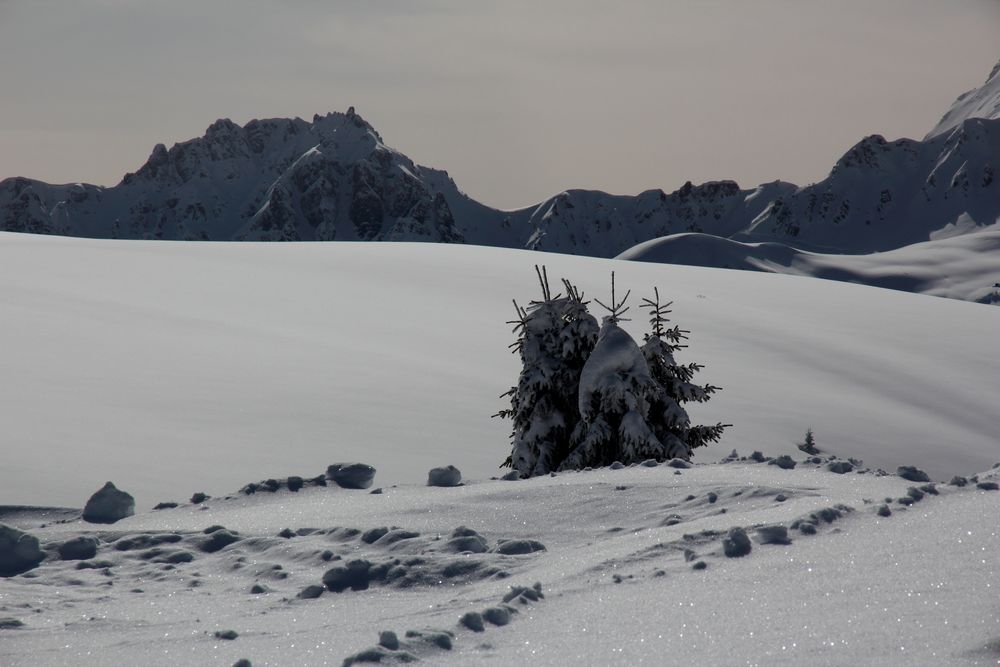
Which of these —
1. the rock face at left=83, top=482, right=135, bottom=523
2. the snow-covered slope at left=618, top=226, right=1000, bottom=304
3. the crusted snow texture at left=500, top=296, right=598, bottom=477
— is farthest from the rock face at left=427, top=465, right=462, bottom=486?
the snow-covered slope at left=618, top=226, right=1000, bottom=304

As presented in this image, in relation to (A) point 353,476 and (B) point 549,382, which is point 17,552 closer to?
(A) point 353,476

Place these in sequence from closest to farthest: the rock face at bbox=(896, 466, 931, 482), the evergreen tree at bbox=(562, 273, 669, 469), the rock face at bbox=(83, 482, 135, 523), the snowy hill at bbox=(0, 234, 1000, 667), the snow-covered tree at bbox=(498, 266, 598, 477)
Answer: the snowy hill at bbox=(0, 234, 1000, 667) → the rock face at bbox=(896, 466, 931, 482) → the rock face at bbox=(83, 482, 135, 523) → the evergreen tree at bbox=(562, 273, 669, 469) → the snow-covered tree at bbox=(498, 266, 598, 477)

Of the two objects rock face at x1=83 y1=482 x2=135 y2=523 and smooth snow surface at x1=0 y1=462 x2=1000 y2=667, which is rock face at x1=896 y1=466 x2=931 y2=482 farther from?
rock face at x1=83 y1=482 x2=135 y2=523

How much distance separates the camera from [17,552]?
5.79 metres

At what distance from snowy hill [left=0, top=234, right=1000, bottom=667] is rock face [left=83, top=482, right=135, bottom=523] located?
0.16 meters

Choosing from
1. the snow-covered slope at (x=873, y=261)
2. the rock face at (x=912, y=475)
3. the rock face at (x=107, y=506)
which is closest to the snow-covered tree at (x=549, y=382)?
the rock face at (x=912, y=475)

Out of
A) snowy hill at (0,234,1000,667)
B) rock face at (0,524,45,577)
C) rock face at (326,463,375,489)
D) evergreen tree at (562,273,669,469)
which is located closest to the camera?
snowy hill at (0,234,1000,667)

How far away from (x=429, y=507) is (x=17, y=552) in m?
2.48

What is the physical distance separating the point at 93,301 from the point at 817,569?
55.5 feet

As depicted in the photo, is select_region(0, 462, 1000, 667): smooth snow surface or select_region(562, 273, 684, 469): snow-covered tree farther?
select_region(562, 273, 684, 469): snow-covered tree

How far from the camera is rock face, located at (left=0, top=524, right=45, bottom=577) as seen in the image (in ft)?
18.8

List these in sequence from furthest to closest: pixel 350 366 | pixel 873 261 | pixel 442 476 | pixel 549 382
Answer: pixel 873 261
pixel 350 366
pixel 549 382
pixel 442 476

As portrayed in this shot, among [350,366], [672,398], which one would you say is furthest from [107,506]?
[350,366]

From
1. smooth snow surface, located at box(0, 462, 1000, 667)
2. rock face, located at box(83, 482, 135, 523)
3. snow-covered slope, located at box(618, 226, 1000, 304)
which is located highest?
snow-covered slope, located at box(618, 226, 1000, 304)
